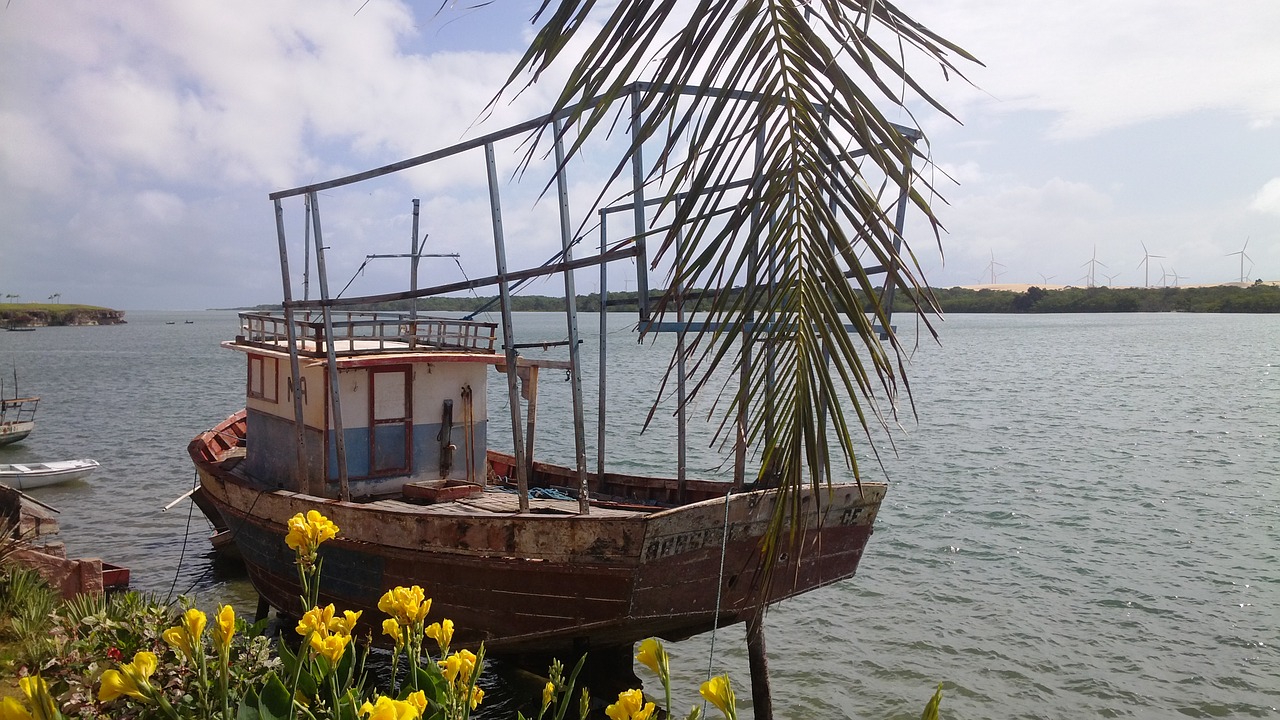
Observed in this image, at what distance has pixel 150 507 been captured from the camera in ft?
68.1

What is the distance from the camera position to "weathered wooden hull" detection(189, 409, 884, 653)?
8812 millimetres

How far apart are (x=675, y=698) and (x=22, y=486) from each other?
61.7 feet

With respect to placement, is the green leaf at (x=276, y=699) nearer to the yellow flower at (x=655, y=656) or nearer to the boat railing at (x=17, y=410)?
the yellow flower at (x=655, y=656)

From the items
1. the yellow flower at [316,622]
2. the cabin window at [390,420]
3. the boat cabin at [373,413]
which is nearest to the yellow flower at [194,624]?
the yellow flower at [316,622]

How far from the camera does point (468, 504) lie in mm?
11055

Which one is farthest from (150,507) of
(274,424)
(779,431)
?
(779,431)

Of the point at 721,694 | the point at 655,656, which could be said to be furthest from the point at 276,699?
the point at 721,694

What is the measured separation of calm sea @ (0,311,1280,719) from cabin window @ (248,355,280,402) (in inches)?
Result: 150

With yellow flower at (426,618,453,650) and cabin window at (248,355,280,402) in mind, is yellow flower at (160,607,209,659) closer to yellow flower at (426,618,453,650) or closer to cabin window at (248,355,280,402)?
yellow flower at (426,618,453,650)

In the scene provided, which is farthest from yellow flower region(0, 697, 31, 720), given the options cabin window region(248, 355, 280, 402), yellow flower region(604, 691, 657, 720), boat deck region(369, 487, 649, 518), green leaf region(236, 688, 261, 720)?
cabin window region(248, 355, 280, 402)

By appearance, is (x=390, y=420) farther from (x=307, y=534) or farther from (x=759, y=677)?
(x=307, y=534)

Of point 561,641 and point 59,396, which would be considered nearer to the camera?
point 561,641

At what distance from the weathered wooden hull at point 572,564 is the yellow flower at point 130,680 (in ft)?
20.6

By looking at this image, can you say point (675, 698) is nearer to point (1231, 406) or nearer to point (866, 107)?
point (866, 107)
